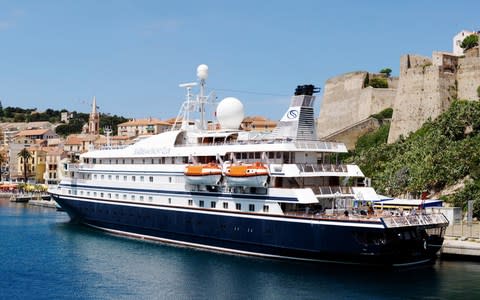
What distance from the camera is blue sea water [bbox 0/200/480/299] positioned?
22844mm

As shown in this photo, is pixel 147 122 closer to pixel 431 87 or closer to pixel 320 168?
pixel 431 87

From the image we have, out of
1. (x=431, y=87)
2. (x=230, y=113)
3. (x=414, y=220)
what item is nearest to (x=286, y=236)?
(x=414, y=220)

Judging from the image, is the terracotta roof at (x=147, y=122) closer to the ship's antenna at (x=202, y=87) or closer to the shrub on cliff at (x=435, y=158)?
the shrub on cliff at (x=435, y=158)

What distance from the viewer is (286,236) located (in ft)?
89.1

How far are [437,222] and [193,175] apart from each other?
1149cm

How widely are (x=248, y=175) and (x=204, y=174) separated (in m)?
2.95

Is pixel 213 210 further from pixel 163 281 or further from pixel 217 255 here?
pixel 163 281

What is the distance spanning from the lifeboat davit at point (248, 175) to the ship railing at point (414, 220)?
5.78 m

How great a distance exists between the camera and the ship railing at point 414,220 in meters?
24.7

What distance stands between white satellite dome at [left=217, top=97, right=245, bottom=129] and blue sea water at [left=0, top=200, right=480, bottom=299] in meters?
7.09

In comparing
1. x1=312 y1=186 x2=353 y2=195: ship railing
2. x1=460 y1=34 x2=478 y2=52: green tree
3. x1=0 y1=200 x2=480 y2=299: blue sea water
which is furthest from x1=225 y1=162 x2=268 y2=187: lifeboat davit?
x1=460 y1=34 x2=478 y2=52: green tree

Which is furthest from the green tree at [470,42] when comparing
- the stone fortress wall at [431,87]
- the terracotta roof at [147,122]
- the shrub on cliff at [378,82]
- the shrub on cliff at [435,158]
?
the terracotta roof at [147,122]

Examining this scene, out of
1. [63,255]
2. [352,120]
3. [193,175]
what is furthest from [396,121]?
[63,255]

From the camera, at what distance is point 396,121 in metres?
52.3
